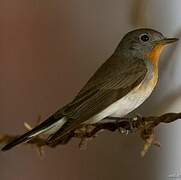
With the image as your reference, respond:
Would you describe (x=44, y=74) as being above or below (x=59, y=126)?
below

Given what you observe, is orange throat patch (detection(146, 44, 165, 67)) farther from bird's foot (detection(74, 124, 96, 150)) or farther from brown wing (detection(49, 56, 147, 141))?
bird's foot (detection(74, 124, 96, 150))

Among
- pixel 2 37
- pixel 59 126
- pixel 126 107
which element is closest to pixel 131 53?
pixel 126 107

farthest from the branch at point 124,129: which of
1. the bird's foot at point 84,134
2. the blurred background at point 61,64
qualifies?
the blurred background at point 61,64

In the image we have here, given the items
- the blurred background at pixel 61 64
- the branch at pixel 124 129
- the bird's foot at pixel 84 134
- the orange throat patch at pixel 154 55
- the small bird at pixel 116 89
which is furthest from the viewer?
the blurred background at pixel 61 64

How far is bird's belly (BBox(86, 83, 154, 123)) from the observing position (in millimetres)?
1273

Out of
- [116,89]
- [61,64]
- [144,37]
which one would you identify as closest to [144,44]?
[144,37]

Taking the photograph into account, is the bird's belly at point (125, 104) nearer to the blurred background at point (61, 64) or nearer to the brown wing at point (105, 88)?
the brown wing at point (105, 88)

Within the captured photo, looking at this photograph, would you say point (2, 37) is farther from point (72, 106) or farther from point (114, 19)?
point (72, 106)

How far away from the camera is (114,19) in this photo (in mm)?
1971

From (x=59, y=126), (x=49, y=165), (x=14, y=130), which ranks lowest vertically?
(x=49, y=165)

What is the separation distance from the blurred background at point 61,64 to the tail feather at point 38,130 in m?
0.71

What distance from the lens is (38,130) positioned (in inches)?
45.2

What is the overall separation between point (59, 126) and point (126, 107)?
0.63 feet

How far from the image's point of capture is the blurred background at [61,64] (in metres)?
1.92
